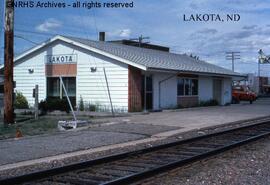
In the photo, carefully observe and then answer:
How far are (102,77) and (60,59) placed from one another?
371 cm

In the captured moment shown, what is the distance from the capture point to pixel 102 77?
30.7 metres

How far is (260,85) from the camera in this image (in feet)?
291

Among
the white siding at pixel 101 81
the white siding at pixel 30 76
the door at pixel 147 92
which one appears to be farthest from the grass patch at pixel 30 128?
the white siding at pixel 30 76

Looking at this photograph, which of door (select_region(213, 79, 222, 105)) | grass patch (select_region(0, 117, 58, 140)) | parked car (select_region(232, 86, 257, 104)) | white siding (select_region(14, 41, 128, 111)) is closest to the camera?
grass patch (select_region(0, 117, 58, 140))

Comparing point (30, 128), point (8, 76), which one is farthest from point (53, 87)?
point (30, 128)

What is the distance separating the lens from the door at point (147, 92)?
30.7 metres

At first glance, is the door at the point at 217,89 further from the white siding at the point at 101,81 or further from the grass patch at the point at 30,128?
the grass patch at the point at 30,128

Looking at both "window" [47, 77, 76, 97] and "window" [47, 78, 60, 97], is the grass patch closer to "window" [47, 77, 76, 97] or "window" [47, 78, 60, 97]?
"window" [47, 77, 76, 97]

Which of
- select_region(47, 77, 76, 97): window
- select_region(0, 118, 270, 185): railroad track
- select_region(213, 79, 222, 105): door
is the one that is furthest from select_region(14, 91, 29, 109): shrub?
select_region(0, 118, 270, 185): railroad track

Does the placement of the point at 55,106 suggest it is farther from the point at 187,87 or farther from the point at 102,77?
the point at 187,87

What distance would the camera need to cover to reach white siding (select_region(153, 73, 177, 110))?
104ft

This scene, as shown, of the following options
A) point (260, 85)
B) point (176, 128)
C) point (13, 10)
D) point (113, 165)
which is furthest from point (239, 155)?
point (260, 85)

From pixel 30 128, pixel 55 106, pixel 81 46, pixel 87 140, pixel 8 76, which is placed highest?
pixel 81 46

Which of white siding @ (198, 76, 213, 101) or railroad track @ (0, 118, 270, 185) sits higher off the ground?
white siding @ (198, 76, 213, 101)
